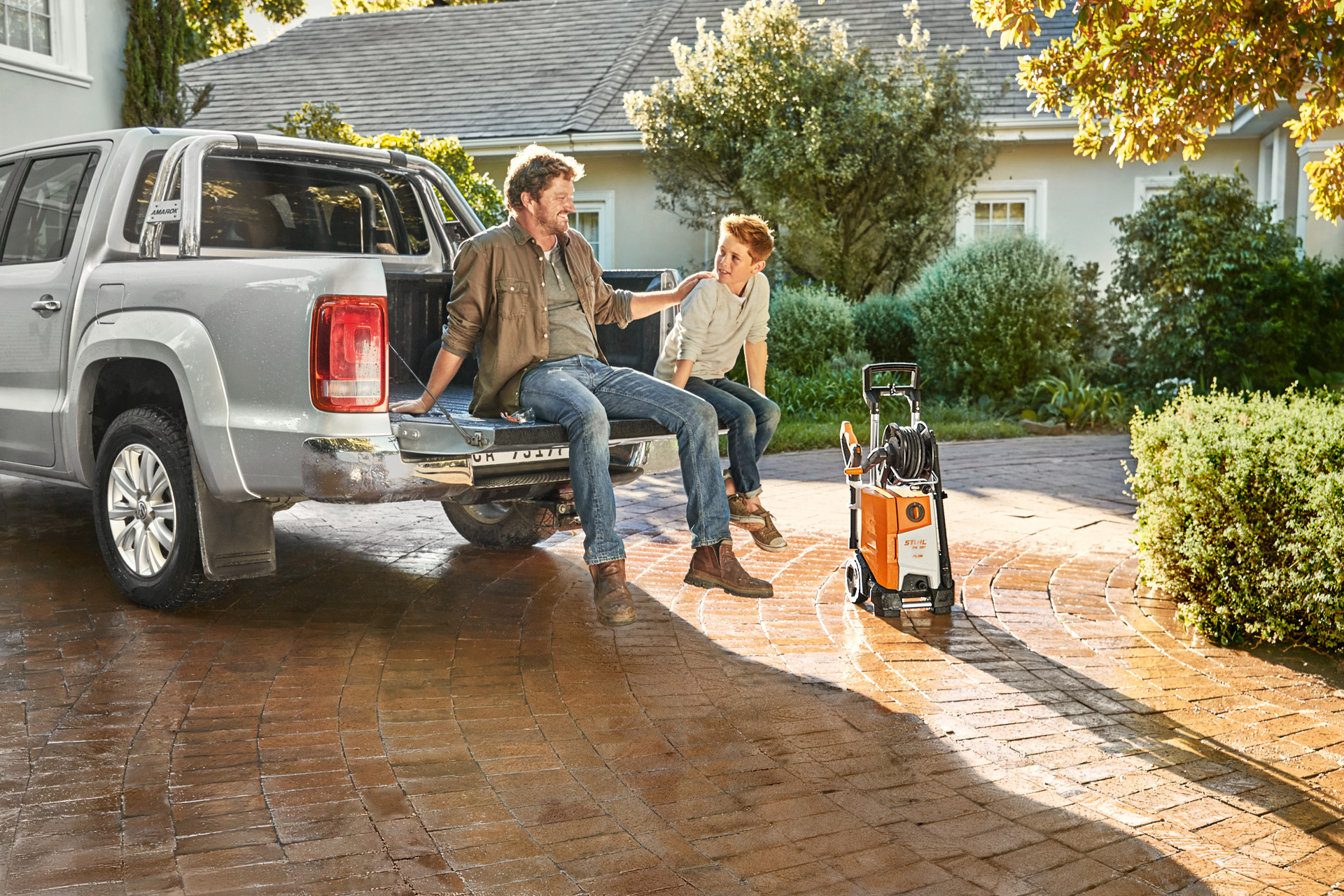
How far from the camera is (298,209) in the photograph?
245 inches

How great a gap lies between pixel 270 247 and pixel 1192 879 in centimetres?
498

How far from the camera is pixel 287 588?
6.00m

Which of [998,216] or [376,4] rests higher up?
[376,4]

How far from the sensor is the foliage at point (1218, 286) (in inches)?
497

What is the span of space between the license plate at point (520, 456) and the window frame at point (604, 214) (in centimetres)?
1337

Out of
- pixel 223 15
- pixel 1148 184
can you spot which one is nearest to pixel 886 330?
pixel 1148 184

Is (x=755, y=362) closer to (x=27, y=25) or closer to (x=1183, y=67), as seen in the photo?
(x=1183, y=67)

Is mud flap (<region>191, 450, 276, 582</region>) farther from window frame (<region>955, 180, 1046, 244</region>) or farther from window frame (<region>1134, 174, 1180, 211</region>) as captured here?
window frame (<region>1134, 174, 1180, 211</region>)

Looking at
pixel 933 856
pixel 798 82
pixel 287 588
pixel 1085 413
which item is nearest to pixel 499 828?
pixel 933 856

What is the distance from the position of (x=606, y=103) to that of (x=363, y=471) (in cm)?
1518

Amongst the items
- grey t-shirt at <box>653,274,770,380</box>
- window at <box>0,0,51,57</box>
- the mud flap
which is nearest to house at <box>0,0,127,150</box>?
window at <box>0,0,51,57</box>

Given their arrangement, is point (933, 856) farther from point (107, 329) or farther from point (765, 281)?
point (107, 329)

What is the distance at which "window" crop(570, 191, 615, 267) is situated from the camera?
18359mm

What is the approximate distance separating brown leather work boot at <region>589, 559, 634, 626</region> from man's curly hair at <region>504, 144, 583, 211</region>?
1643 millimetres
